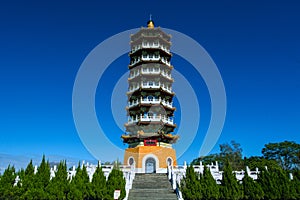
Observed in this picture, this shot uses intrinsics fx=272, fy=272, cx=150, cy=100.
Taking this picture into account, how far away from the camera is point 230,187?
1256 centimetres

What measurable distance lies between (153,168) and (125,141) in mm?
3446

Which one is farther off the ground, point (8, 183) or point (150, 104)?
point (150, 104)

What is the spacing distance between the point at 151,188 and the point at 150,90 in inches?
395

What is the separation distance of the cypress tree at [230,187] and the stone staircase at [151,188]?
7.87ft

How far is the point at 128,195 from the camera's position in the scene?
1370cm

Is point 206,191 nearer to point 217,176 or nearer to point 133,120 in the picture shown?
point 217,176

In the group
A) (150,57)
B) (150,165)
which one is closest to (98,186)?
(150,165)

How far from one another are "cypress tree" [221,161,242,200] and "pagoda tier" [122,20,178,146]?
30.4 ft

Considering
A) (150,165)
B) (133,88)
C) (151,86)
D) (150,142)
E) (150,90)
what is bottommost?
(150,165)

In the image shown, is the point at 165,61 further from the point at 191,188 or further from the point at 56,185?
the point at 56,185

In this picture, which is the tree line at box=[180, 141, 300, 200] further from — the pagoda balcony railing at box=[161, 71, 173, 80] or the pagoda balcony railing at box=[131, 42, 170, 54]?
the pagoda balcony railing at box=[131, 42, 170, 54]

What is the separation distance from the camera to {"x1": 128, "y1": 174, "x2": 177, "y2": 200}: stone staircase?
44.0 ft

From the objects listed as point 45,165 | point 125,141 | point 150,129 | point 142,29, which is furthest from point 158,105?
point 45,165

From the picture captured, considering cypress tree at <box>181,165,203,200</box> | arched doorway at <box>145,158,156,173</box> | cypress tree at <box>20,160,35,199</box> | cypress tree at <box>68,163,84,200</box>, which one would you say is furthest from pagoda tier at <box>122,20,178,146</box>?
cypress tree at <box>20,160,35,199</box>
